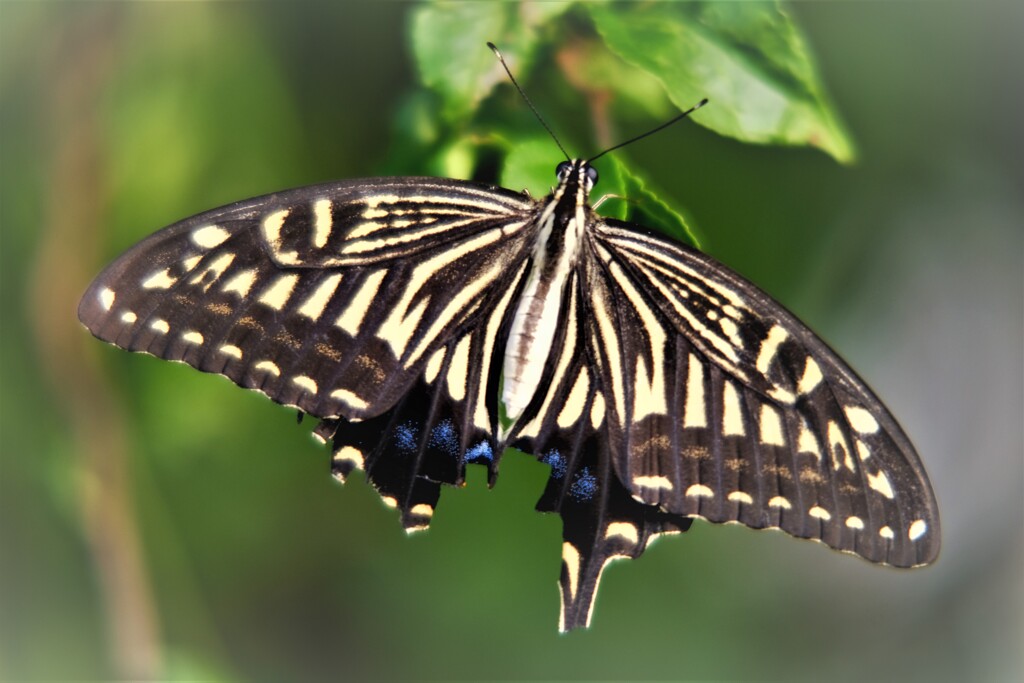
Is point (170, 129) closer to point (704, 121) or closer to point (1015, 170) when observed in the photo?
point (704, 121)

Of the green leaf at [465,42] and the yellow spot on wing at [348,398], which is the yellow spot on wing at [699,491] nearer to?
the yellow spot on wing at [348,398]

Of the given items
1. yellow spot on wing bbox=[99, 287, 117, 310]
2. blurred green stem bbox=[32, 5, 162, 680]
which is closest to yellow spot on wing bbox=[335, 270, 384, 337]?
yellow spot on wing bbox=[99, 287, 117, 310]

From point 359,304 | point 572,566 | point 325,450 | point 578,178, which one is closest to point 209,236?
point 359,304

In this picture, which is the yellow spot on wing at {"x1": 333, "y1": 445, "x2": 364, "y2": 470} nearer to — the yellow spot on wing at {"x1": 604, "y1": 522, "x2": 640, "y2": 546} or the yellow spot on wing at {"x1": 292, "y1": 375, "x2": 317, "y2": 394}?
the yellow spot on wing at {"x1": 292, "y1": 375, "x2": 317, "y2": 394}

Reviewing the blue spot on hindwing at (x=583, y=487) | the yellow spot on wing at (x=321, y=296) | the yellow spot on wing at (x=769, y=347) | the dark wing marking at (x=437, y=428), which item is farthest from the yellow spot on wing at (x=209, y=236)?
the yellow spot on wing at (x=769, y=347)

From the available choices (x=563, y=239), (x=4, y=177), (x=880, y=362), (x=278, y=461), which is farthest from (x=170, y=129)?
(x=880, y=362)
